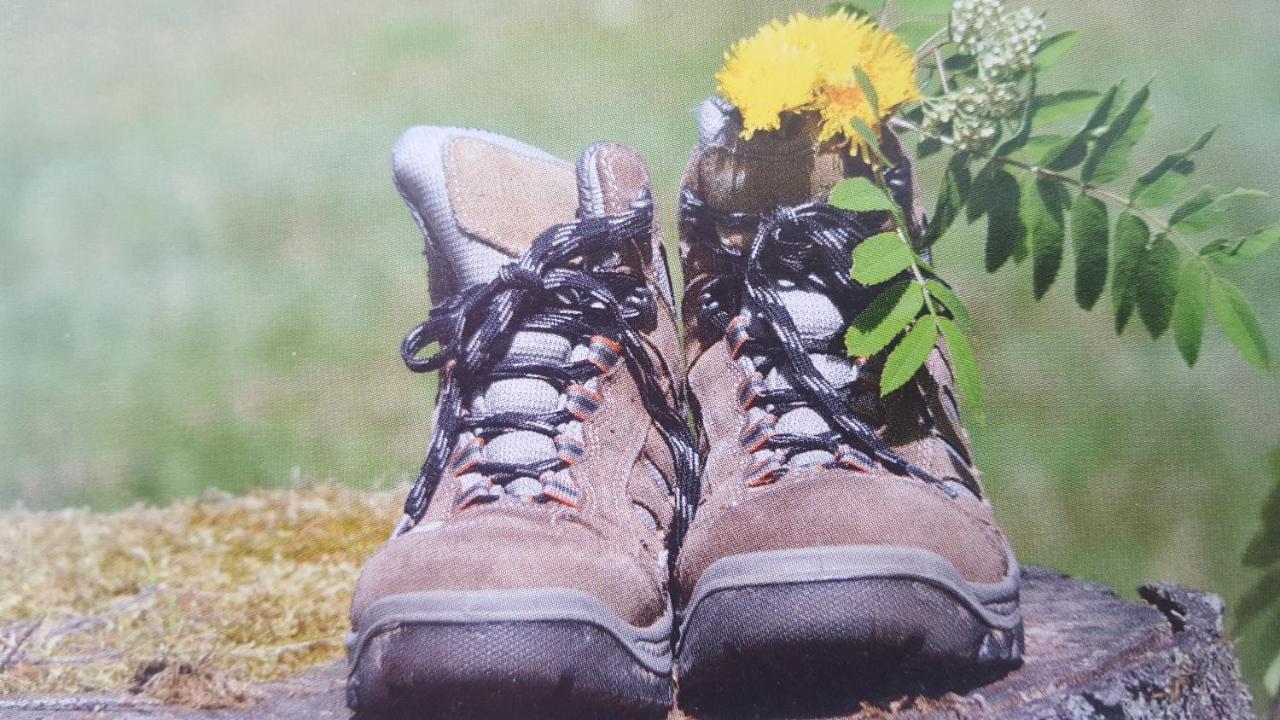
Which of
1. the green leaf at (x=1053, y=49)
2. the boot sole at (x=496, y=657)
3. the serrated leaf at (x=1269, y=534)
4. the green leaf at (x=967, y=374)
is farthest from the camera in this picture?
the serrated leaf at (x=1269, y=534)

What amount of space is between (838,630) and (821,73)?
20.2 inches

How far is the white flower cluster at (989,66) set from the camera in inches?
37.3

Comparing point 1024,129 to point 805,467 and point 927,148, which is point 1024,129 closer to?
point 927,148

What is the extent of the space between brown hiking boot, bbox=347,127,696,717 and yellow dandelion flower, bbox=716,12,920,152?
21 cm

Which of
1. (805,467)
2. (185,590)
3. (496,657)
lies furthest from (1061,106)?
(185,590)

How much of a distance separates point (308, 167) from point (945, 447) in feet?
3.76

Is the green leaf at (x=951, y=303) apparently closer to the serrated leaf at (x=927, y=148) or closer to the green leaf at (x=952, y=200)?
the green leaf at (x=952, y=200)

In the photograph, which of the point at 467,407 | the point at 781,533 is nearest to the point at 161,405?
the point at 467,407

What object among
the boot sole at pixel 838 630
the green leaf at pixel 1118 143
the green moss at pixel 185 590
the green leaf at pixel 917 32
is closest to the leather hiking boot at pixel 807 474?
the boot sole at pixel 838 630

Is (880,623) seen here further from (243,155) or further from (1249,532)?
(243,155)

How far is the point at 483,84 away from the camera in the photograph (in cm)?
156

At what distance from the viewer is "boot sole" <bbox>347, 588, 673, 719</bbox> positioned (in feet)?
2.47

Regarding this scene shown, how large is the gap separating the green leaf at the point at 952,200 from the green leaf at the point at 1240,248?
0.23 m

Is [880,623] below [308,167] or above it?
below
